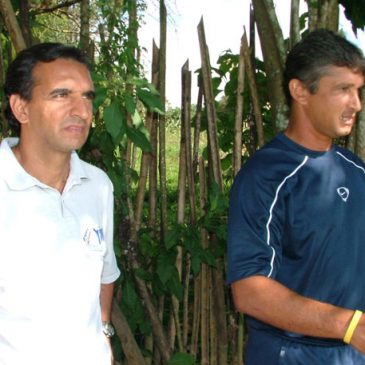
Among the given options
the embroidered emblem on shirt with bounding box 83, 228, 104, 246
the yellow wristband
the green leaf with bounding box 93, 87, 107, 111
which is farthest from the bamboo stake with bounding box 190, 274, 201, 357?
the yellow wristband

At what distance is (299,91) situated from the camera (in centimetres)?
177

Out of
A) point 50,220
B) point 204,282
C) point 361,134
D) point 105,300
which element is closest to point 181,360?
point 204,282

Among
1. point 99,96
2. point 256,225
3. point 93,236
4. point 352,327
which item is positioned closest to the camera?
point 352,327

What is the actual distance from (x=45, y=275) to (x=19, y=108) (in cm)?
50

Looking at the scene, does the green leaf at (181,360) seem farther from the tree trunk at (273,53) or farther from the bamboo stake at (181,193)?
the tree trunk at (273,53)

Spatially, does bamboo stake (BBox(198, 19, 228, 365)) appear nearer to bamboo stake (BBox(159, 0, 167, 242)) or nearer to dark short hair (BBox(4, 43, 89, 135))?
bamboo stake (BBox(159, 0, 167, 242))

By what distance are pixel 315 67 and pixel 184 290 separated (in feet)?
5.47

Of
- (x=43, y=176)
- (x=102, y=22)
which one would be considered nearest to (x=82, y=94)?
(x=43, y=176)

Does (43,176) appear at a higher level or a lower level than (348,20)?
lower

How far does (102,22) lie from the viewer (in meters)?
2.88

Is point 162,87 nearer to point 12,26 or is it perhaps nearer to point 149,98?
point 149,98

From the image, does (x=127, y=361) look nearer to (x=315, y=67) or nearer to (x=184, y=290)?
(x=184, y=290)

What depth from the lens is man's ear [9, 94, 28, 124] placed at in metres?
1.84

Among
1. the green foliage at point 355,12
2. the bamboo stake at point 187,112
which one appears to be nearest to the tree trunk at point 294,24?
the green foliage at point 355,12
